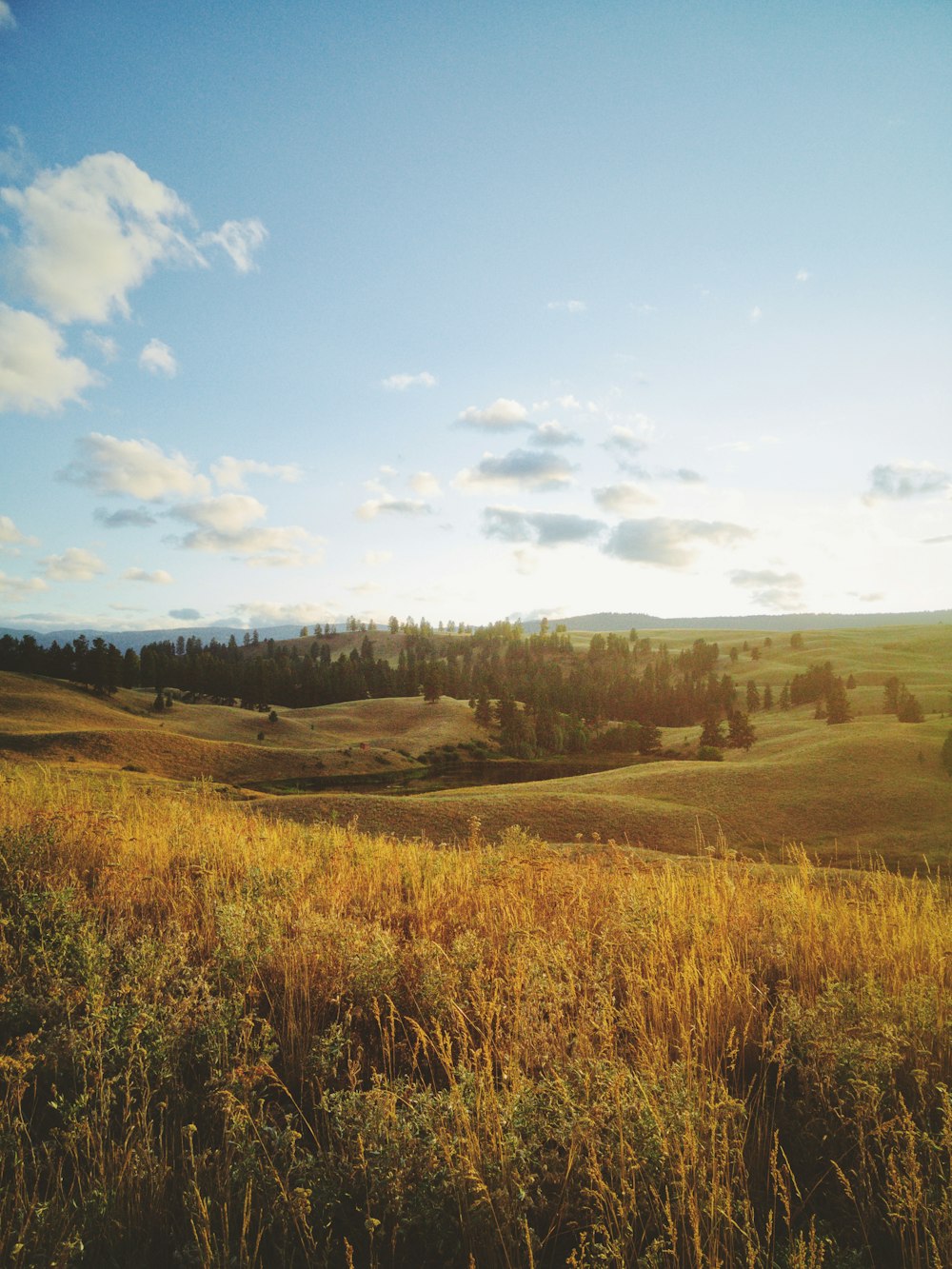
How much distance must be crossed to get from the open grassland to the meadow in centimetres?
2

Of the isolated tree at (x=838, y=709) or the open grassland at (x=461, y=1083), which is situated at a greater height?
the open grassland at (x=461, y=1083)

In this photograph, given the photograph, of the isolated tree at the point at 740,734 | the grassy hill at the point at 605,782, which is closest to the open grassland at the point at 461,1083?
the grassy hill at the point at 605,782

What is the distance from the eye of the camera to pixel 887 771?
113 feet

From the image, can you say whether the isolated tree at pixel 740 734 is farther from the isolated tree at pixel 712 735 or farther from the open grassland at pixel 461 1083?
the open grassland at pixel 461 1083

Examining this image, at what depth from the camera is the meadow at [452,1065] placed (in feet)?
9.34

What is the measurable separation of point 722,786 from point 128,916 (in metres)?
33.2

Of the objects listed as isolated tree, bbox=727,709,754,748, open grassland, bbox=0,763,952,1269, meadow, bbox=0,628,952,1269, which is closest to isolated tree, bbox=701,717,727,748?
isolated tree, bbox=727,709,754,748

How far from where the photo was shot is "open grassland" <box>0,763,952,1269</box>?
9.30ft

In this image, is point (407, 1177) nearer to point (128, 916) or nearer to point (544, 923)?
point (544, 923)

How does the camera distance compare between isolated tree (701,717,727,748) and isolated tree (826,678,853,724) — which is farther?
isolated tree (826,678,853,724)

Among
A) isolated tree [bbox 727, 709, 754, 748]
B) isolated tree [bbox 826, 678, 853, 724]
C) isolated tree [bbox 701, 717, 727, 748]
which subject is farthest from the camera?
isolated tree [bbox 826, 678, 853, 724]

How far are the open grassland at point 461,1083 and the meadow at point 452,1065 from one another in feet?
0.08

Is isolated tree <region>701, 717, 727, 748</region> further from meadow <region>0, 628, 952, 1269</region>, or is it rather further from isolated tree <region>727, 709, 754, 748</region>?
meadow <region>0, 628, 952, 1269</region>

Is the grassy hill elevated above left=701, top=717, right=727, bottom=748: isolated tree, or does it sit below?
above
